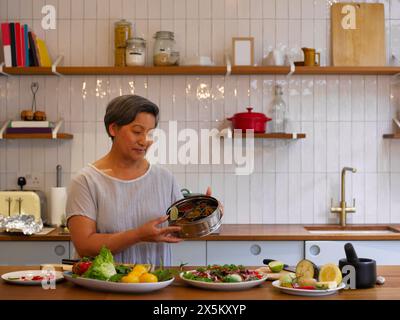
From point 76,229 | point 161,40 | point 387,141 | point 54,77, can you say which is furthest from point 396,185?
point 76,229

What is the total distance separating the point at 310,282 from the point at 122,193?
86 centimetres

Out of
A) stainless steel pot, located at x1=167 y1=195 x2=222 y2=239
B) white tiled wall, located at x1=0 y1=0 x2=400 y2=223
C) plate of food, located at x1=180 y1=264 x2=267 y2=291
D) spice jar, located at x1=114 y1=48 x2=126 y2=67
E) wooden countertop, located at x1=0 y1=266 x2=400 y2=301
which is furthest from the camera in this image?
white tiled wall, located at x1=0 y1=0 x2=400 y2=223

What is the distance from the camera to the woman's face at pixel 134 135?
268 centimetres

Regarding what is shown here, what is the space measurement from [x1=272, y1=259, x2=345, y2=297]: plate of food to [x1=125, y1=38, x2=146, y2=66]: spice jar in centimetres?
235

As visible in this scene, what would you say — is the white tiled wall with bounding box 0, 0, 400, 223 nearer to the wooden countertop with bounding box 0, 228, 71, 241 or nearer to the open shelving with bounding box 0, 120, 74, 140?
the open shelving with bounding box 0, 120, 74, 140

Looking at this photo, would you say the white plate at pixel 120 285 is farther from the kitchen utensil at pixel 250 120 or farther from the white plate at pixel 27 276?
the kitchen utensil at pixel 250 120

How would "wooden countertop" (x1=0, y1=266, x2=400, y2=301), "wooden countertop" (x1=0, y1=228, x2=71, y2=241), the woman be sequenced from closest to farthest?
1. "wooden countertop" (x1=0, y1=266, x2=400, y2=301)
2. the woman
3. "wooden countertop" (x1=0, y1=228, x2=71, y2=241)

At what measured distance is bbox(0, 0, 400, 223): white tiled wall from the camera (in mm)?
4566

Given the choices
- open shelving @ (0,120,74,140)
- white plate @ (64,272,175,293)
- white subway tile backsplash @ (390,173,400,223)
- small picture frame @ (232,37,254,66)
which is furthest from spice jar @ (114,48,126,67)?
white plate @ (64,272,175,293)

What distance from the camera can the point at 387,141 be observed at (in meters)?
4.60

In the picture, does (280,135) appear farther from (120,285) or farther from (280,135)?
(120,285)

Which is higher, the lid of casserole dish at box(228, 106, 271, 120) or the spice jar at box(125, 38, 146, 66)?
the spice jar at box(125, 38, 146, 66)

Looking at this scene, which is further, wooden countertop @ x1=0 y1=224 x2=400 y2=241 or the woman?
wooden countertop @ x1=0 y1=224 x2=400 y2=241

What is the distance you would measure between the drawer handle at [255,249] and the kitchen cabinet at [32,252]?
3.48 feet
